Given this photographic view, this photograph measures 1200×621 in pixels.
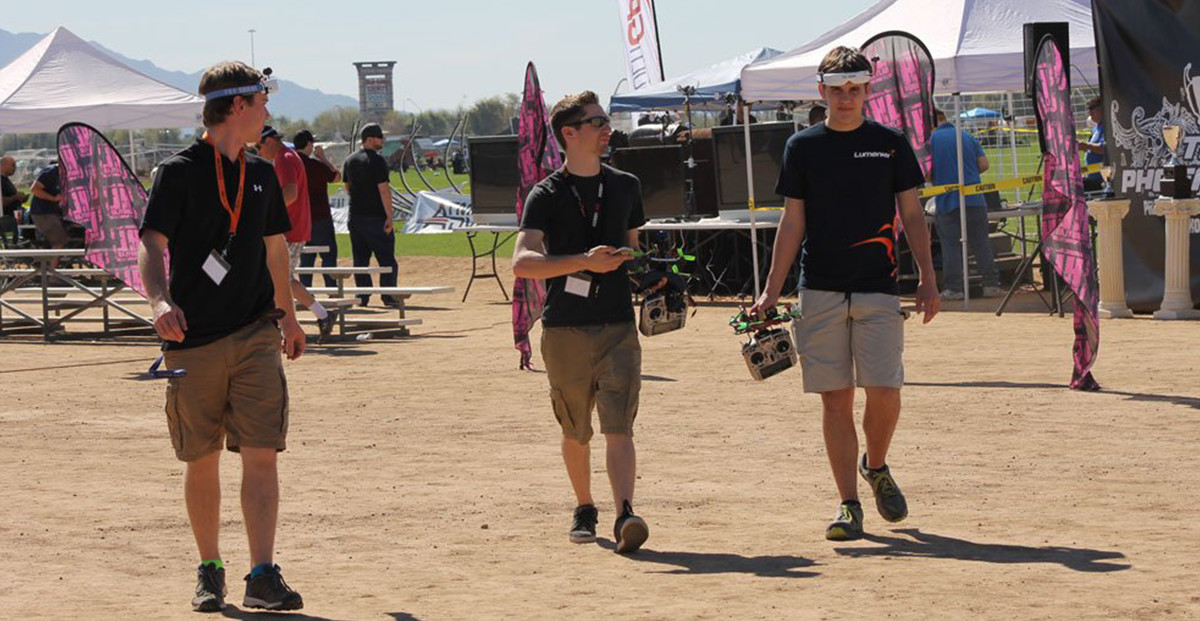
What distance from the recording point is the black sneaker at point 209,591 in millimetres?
5922

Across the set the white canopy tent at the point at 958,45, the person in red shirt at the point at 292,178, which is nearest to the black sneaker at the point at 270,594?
the person in red shirt at the point at 292,178

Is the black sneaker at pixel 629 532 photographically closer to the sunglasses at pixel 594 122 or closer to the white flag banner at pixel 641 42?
the sunglasses at pixel 594 122

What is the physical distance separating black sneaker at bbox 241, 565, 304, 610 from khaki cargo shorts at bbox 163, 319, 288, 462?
431 mm

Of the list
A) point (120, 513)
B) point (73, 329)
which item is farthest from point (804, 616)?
point (73, 329)

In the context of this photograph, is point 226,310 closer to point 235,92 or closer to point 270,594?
point 235,92

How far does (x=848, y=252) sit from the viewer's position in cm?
692

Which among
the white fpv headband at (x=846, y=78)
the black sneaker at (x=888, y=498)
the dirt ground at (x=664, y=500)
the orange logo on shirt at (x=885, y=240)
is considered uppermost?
the white fpv headband at (x=846, y=78)

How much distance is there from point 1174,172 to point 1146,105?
886mm

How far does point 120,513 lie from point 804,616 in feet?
11.9

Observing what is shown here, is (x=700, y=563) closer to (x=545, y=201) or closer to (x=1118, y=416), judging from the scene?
(x=545, y=201)

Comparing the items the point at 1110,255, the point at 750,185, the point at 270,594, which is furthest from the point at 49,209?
the point at 270,594

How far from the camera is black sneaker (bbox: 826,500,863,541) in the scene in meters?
6.86

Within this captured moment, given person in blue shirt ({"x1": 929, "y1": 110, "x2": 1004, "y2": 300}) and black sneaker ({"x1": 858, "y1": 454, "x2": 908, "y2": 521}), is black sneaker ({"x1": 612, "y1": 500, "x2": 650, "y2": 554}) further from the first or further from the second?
person in blue shirt ({"x1": 929, "y1": 110, "x2": 1004, "y2": 300})

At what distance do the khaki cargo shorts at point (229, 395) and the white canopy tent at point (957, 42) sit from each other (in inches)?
460
